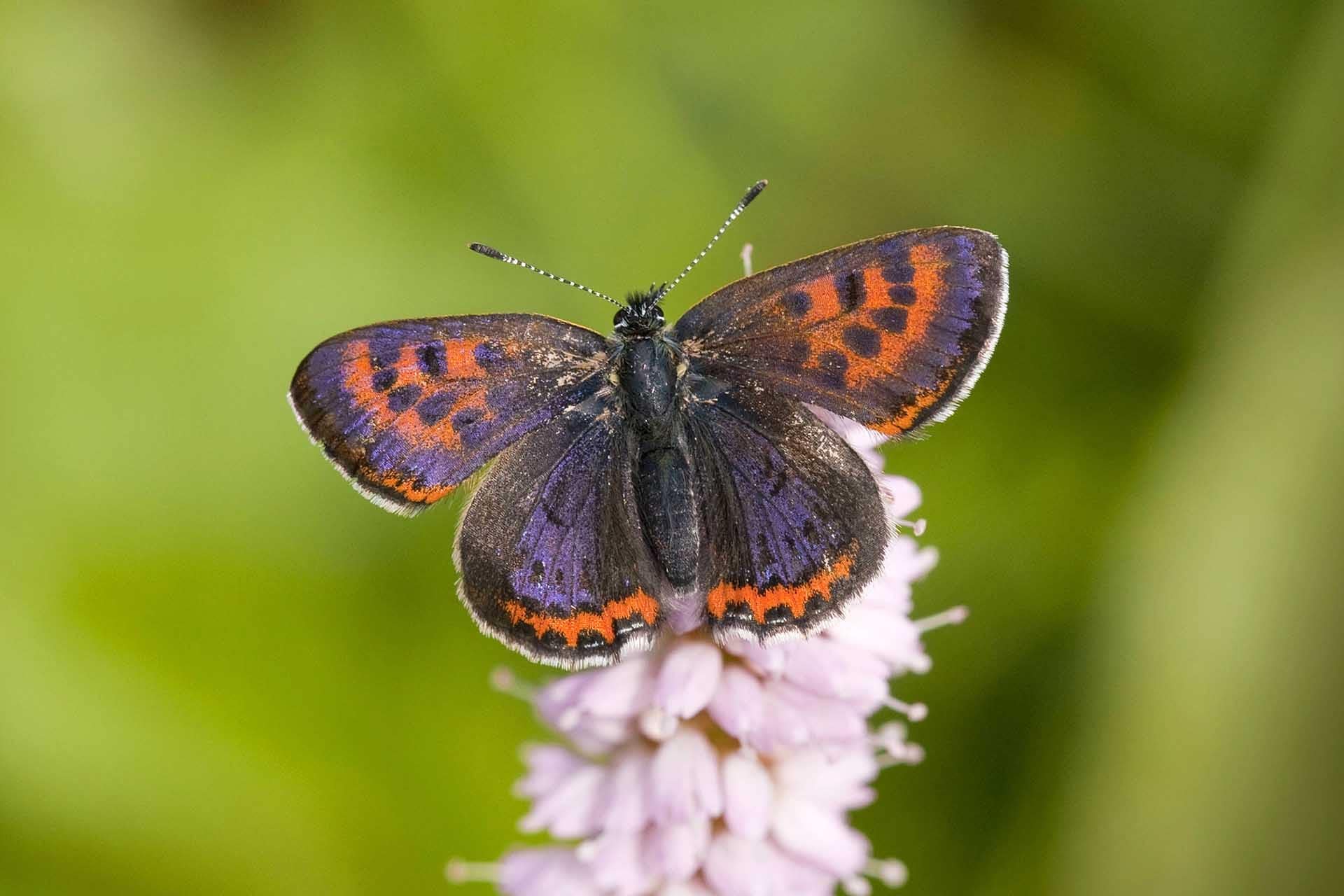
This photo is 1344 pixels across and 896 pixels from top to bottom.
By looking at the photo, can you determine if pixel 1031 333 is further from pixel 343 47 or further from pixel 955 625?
pixel 343 47

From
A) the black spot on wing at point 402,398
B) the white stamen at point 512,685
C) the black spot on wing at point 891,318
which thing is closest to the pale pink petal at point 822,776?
the white stamen at point 512,685

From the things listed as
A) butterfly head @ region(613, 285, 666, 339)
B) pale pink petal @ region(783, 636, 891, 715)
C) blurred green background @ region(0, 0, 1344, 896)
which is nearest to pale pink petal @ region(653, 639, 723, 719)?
pale pink petal @ region(783, 636, 891, 715)

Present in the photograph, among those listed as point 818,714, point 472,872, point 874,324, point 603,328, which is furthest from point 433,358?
point 603,328

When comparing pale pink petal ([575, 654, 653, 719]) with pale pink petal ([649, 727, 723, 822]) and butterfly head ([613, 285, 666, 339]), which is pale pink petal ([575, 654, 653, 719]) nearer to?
pale pink petal ([649, 727, 723, 822])

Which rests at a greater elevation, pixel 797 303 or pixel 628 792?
pixel 797 303

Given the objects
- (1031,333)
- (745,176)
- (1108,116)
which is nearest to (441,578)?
(745,176)

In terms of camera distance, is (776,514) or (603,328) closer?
(776,514)

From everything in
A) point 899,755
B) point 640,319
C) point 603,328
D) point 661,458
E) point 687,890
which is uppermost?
point 603,328

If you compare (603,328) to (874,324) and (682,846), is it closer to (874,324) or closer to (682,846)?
(874,324)
